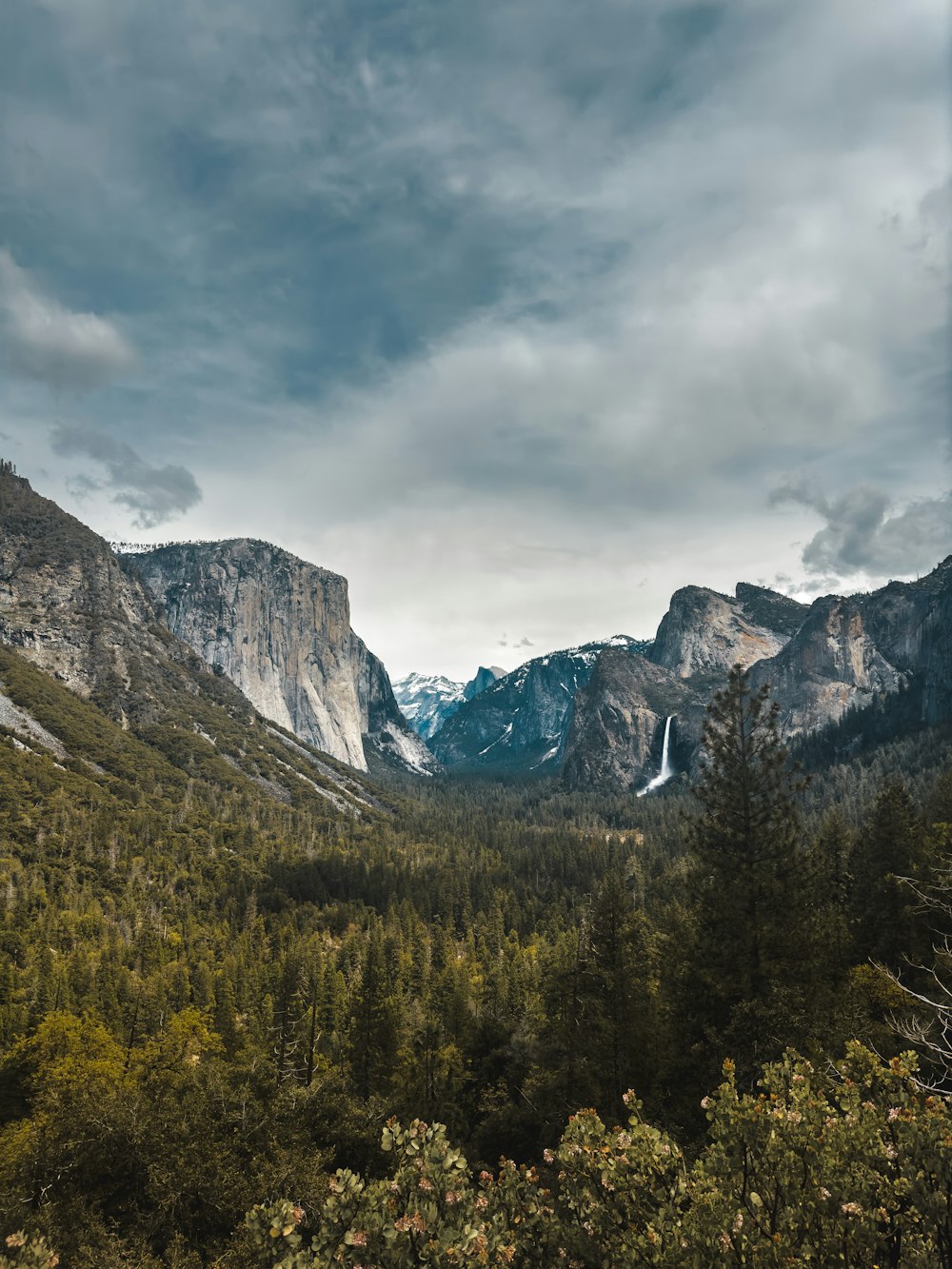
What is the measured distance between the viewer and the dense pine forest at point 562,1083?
7699 millimetres

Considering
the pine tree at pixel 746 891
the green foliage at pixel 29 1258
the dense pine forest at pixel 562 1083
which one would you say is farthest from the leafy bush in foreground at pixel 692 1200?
the pine tree at pixel 746 891

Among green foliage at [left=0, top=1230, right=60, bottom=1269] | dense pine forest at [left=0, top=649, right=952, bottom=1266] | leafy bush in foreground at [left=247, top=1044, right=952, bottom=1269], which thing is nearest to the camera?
leafy bush in foreground at [left=247, top=1044, right=952, bottom=1269]

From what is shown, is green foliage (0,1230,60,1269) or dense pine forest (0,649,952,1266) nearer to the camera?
dense pine forest (0,649,952,1266)

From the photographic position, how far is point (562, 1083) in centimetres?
2709

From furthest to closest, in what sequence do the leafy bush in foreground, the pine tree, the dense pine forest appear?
the pine tree < the dense pine forest < the leafy bush in foreground

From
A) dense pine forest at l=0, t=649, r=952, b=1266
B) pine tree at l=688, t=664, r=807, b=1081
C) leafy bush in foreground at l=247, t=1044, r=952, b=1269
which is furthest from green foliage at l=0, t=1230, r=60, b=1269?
pine tree at l=688, t=664, r=807, b=1081

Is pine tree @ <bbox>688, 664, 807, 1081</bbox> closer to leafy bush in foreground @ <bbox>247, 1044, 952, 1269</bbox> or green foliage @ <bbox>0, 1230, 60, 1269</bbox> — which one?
leafy bush in foreground @ <bbox>247, 1044, 952, 1269</bbox>

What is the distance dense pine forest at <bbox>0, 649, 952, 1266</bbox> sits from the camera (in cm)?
770

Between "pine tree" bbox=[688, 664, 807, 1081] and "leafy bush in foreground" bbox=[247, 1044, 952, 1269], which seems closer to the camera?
"leafy bush in foreground" bbox=[247, 1044, 952, 1269]

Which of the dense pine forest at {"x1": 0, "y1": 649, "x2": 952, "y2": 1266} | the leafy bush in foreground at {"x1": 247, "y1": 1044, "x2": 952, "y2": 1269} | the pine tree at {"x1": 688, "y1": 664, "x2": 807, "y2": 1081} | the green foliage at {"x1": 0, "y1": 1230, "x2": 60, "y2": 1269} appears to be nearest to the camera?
the leafy bush in foreground at {"x1": 247, "y1": 1044, "x2": 952, "y2": 1269}

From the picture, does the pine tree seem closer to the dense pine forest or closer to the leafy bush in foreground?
the dense pine forest

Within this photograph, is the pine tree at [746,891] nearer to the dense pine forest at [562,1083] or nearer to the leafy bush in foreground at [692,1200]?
the dense pine forest at [562,1083]

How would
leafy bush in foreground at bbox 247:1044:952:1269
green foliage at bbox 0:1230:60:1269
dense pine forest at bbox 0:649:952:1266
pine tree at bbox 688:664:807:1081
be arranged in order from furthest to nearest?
pine tree at bbox 688:664:807:1081, green foliage at bbox 0:1230:60:1269, dense pine forest at bbox 0:649:952:1266, leafy bush in foreground at bbox 247:1044:952:1269

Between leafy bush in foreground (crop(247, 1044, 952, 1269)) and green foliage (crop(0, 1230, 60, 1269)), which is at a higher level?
leafy bush in foreground (crop(247, 1044, 952, 1269))
